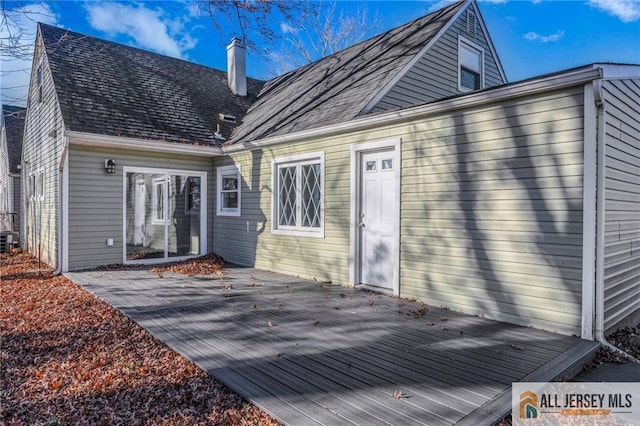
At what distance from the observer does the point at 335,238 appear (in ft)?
20.9

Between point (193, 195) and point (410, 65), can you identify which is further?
point (193, 195)

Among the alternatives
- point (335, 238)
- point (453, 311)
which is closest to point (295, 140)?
point (335, 238)

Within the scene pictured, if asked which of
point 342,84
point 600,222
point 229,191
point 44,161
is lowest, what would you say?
point 600,222

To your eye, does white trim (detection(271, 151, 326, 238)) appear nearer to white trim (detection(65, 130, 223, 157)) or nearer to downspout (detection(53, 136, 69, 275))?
white trim (detection(65, 130, 223, 157))

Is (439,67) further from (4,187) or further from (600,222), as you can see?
(4,187)

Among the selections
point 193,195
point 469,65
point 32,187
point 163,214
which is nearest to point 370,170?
point 193,195

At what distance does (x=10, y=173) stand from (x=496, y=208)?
54.7 ft

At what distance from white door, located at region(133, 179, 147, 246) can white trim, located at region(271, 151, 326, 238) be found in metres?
2.87

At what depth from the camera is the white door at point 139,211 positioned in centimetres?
818

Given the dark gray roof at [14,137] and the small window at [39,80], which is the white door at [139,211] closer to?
the small window at [39,80]

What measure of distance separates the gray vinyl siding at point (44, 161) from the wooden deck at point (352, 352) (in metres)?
3.59

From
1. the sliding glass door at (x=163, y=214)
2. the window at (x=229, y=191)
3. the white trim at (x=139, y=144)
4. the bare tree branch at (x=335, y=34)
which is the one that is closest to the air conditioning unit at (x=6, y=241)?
the sliding glass door at (x=163, y=214)

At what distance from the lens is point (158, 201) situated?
8391mm

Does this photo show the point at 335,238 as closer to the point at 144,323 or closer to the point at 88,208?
the point at 144,323
